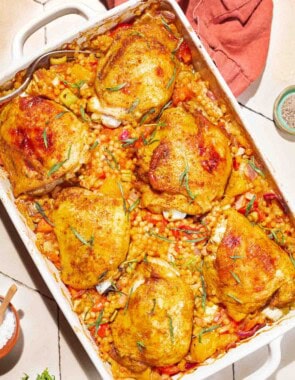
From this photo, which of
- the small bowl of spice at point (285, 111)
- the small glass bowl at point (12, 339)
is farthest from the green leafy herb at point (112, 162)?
the small bowl of spice at point (285, 111)

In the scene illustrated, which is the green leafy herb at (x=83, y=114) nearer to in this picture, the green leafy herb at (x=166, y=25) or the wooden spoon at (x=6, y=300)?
the green leafy herb at (x=166, y=25)

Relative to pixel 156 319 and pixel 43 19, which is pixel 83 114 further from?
pixel 156 319

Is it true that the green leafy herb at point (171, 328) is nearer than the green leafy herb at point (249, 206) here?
Yes

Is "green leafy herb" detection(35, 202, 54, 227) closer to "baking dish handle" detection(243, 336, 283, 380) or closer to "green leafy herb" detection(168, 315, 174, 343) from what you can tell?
"green leafy herb" detection(168, 315, 174, 343)

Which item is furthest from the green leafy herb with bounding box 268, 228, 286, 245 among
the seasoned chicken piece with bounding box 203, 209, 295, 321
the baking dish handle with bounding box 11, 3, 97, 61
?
the baking dish handle with bounding box 11, 3, 97, 61

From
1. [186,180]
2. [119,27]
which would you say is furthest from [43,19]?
[186,180]
